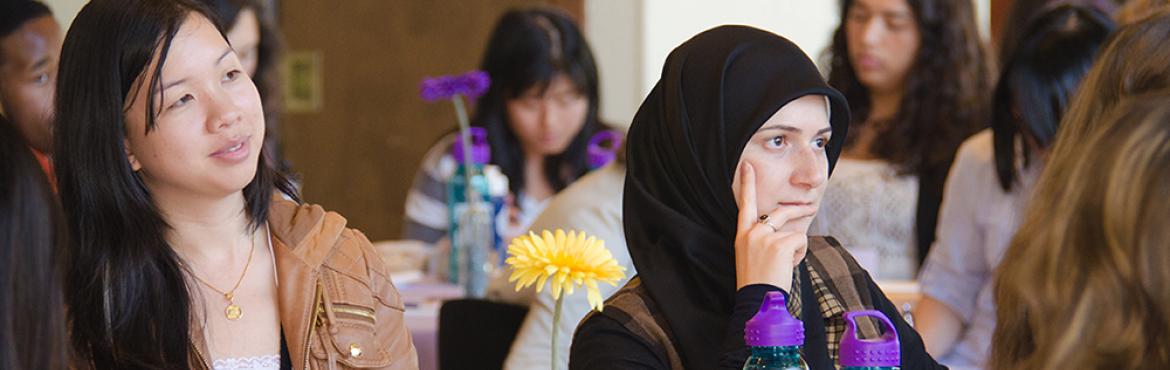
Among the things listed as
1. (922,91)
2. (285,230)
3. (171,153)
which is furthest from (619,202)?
(922,91)

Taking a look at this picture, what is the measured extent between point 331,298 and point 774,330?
2.36 feet

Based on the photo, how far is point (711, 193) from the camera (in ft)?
6.08

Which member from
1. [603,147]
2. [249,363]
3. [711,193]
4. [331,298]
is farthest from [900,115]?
[249,363]

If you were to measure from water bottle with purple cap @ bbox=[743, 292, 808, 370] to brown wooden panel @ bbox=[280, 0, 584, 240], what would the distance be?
4560mm

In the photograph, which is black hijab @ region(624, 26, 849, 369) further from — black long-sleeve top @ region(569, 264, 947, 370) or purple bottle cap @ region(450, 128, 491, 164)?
purple bottle cap @ region(450, 128, 491, 164)

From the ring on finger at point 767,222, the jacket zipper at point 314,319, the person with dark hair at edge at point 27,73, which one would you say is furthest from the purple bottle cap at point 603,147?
the ring on finger at point 767,222

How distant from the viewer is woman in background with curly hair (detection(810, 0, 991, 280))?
12.1 feet

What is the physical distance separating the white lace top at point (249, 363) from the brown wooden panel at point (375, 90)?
13.6 ft

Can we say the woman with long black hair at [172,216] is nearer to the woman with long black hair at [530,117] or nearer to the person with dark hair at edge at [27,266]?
the person with dark hair at edge at [27,266]

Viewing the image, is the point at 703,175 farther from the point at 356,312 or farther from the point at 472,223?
the point at 472,223

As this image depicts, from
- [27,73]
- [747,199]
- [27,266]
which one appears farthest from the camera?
[27,73]

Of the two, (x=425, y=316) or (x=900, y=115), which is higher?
(x=900, y=115)

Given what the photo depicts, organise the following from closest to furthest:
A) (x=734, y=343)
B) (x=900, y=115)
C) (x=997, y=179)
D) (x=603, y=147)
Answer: (x=734, y=343)
(x=997, y=179)
(x=900, y=115)
(x=603, y=147)

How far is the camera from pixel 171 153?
6.29ft
